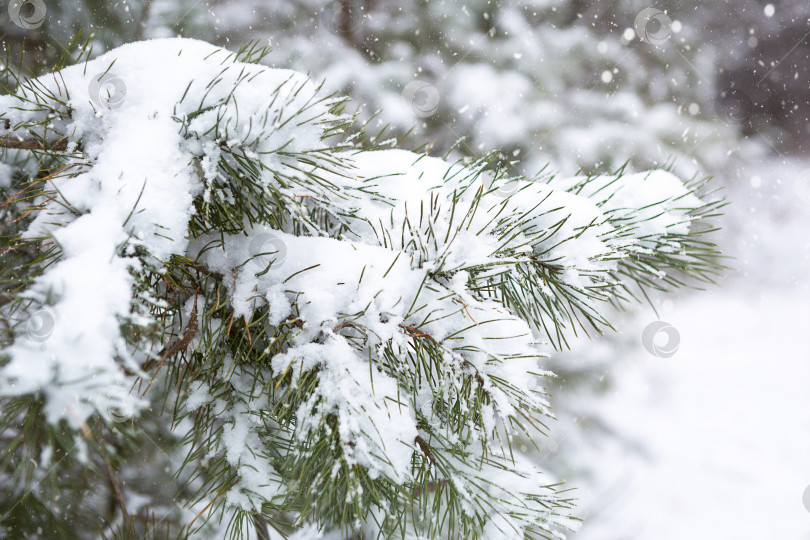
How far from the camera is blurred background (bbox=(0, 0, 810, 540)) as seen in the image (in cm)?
264

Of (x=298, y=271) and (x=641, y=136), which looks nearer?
(x=298, y=271)

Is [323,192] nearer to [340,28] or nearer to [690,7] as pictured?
[340,28]

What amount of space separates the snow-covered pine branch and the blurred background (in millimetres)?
592

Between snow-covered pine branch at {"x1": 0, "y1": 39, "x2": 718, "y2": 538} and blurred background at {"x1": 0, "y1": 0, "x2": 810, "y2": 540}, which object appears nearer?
snow-covered pine branch at {"x1": 0, "y1": 39, "x2": 718, "y2": 538}

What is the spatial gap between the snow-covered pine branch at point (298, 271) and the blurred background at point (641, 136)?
1.94 ft

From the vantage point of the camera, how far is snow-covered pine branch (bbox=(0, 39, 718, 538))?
499 millimetres

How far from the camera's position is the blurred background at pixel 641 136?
264 cm

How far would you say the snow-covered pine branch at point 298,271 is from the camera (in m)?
0.50

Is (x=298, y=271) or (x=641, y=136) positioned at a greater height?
Result: (x=641, y=136)

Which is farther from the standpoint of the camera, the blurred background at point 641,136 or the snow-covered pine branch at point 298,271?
the blurred background at point 641,136

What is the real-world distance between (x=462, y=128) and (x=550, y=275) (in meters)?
2.50

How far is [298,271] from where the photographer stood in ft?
1.84

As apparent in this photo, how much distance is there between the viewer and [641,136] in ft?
10.2

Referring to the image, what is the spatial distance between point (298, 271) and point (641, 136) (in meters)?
3.16
